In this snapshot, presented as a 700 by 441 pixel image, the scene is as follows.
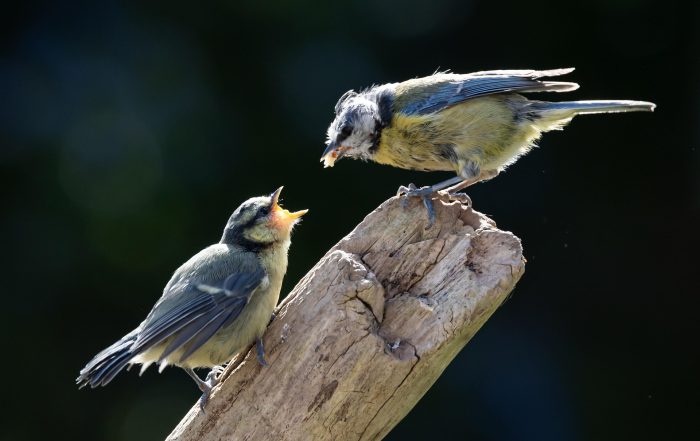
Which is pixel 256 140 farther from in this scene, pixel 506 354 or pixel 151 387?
pixel 506 354

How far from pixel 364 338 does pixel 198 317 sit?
2.21 ft

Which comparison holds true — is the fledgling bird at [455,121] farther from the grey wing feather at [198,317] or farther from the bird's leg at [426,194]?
the grey wing feather at [198,317]

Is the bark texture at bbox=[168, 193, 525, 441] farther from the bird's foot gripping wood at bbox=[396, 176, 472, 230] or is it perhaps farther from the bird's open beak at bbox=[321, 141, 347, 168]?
the bird's open beak at bbox=[321, 141, 347, 168]

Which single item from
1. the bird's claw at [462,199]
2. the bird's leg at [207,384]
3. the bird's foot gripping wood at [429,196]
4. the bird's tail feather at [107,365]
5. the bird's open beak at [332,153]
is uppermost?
the bird's open beak at [332,153]

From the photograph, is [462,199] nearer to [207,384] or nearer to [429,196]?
[429,196]

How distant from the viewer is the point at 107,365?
2.78m

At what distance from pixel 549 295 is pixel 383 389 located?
2.32m

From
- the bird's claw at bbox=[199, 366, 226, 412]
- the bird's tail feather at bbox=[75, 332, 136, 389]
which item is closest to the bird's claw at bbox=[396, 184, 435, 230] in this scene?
the bird's claw at bbox=[199, 366, 226, 412]

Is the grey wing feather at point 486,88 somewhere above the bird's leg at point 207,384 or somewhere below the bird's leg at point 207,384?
above

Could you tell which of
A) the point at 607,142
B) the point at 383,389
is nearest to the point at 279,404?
the point at 383,389

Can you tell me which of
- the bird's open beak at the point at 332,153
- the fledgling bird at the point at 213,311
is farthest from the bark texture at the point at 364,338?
the bird's open beak at the point at 332,153

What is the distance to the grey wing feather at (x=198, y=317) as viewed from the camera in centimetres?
277

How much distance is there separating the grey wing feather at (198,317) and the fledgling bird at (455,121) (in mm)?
649

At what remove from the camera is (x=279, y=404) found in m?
2.42
